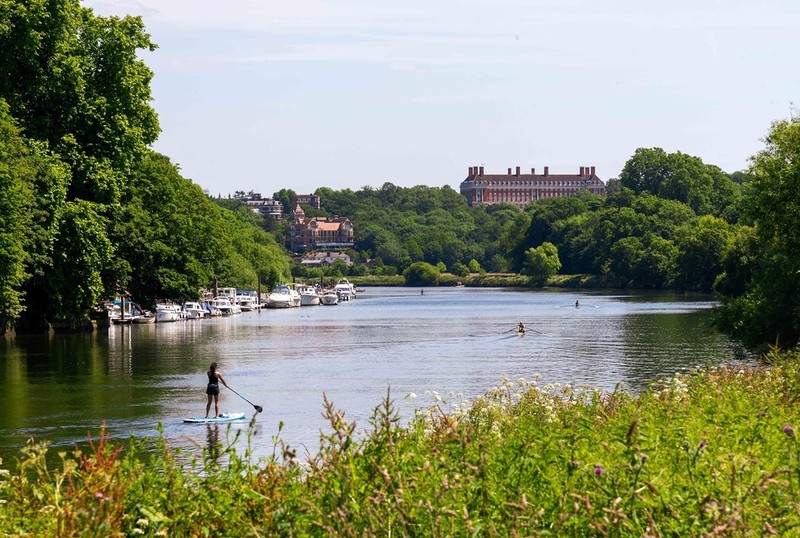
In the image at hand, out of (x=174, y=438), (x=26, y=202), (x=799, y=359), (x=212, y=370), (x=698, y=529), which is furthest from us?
(x=26, y=202)

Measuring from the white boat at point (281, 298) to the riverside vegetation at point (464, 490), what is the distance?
407 ft

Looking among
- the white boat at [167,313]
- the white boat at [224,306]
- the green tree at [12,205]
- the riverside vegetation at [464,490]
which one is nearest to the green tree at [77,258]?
the green tree at [12,205]

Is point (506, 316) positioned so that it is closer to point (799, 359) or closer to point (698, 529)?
point (799, 359)

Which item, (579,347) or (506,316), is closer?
(579,347)

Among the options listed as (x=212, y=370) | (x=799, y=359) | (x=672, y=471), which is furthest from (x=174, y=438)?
(x=672, y=471)

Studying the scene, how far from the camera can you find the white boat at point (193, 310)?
101 meters

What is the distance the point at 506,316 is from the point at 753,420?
89.8 meters

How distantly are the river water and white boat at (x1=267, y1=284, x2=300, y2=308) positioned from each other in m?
41.9

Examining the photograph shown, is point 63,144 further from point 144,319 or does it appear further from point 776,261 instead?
point 144,319

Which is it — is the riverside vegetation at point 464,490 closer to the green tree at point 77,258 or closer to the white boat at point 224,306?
the green tree at point 77,258

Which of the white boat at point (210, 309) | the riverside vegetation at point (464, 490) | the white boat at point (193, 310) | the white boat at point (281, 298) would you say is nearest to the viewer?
the riverside vegetation at point (464, 490)

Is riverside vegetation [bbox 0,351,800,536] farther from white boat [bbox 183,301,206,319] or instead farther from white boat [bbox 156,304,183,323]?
white boat [bbox 183,301,206,319]

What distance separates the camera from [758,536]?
8.08 m

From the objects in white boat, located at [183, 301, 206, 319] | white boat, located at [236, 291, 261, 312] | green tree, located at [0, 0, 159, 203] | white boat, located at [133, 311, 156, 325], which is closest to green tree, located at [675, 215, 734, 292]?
white boat, located at [236, 291, 261, 312]
